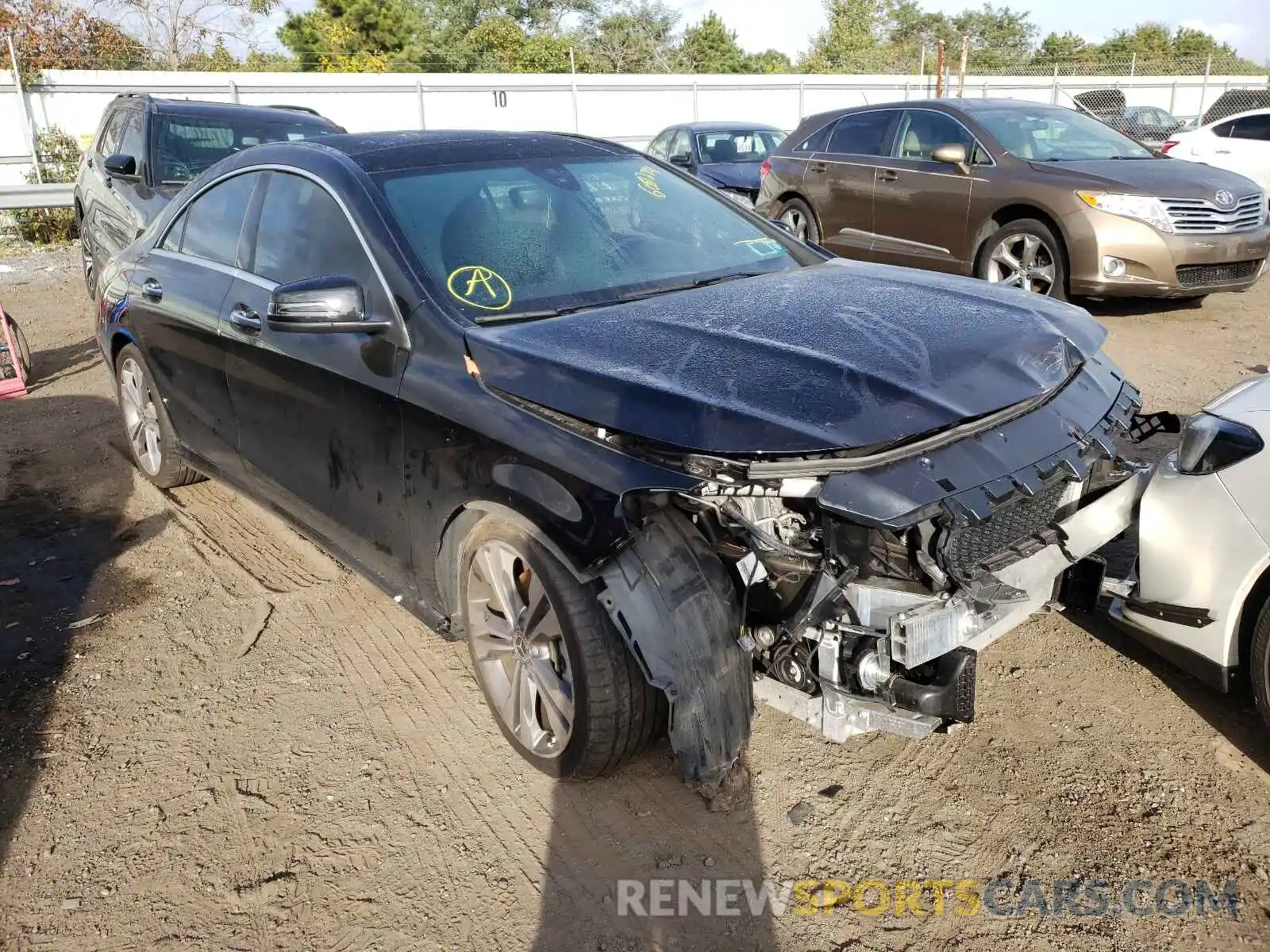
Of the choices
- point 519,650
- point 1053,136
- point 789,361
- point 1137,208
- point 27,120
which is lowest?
point 519,650

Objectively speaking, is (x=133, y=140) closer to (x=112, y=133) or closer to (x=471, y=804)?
(x=112, y=133)

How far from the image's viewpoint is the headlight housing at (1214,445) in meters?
2.81

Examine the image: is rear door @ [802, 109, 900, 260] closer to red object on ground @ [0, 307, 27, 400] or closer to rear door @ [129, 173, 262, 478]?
rear door @ [129, 173, 262, 478]

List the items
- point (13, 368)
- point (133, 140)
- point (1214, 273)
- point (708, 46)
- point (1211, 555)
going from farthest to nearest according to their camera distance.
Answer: point (708, 46) < point (133, 140) < point (1214, 273) < point (13, 368) < point (1211, 555)

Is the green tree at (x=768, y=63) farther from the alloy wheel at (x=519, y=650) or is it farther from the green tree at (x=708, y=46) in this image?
the alloy wheel at (x=519, y=650)

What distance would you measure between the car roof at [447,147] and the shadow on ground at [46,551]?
7.20 ft

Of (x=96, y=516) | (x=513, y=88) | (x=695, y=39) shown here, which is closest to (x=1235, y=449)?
(x=96, y=516)

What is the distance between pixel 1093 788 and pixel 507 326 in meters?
2.17

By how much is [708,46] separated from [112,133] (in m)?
45.1

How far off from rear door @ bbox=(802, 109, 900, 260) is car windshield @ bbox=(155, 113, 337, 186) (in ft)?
15.2

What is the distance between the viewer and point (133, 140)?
8.22m

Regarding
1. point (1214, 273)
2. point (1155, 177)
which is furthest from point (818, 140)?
point (1214, 273)

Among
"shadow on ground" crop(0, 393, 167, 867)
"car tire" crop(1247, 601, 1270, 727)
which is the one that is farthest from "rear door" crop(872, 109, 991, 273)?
"shadow on ground" crop(0, 393, 167, 867)

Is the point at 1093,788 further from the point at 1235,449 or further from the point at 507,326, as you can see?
the point at 507,326
